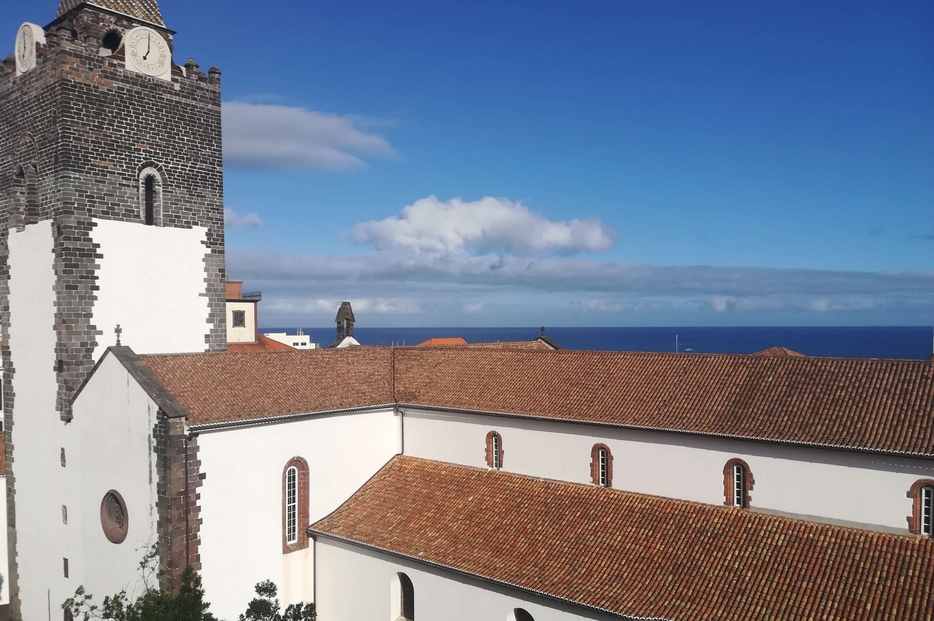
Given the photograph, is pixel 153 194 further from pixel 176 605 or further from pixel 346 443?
pixel 176 605

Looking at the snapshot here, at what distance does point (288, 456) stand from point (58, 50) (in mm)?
14493

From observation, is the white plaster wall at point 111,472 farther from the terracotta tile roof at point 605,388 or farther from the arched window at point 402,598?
the arched window at point 402,598

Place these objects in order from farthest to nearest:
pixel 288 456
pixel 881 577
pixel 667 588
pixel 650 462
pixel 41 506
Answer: pixel 41 506 < pixel 288 456 < pixel 650 462 < pixel 667 588 < pixel 881 577

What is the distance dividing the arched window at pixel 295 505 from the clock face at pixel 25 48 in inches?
617

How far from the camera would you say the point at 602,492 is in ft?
65.5

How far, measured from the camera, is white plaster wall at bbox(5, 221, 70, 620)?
898 inches

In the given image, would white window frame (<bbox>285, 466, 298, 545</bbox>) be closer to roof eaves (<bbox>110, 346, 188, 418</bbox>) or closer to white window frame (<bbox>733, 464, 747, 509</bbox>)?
roof eaves (<bbox>110, 346, 188, 418</bbox>)

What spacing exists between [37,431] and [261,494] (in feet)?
30.8

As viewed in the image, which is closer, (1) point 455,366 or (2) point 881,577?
(2) point 881,577

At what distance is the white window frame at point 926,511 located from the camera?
15.7m

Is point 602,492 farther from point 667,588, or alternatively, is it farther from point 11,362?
point 11,362

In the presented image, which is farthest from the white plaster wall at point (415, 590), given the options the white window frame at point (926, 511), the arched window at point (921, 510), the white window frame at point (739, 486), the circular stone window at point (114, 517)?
the white window frame at point (926, 511)

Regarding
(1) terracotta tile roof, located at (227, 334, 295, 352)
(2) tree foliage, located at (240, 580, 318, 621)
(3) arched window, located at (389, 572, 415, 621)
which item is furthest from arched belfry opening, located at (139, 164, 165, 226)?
(1) terracotta tile roof, located at (227, 334, 295, 352)

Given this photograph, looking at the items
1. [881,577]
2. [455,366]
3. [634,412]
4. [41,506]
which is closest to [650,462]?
[634,412]
